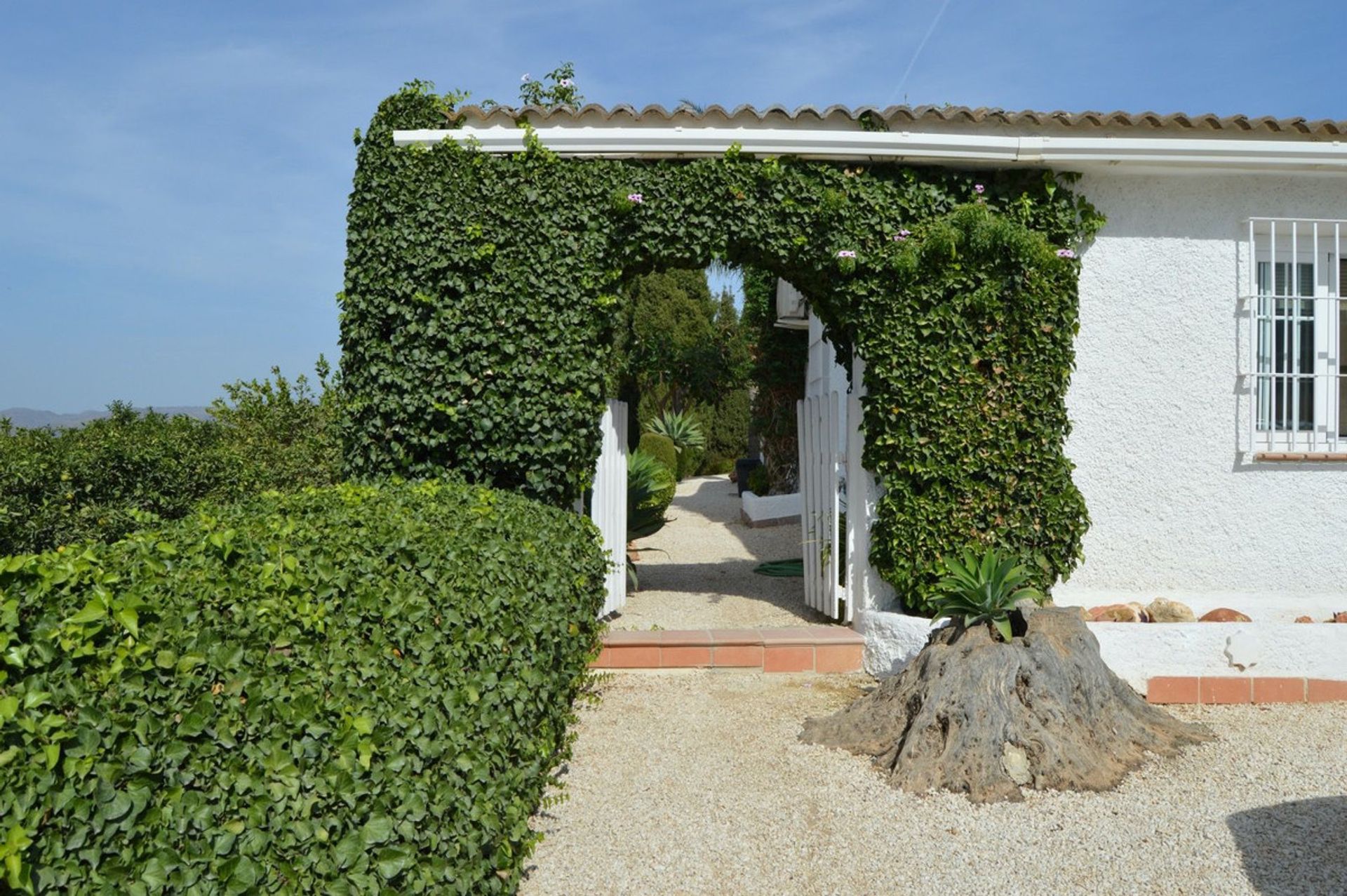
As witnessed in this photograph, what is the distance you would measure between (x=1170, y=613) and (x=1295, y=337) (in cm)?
224

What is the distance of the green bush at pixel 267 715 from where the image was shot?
6.36 feet

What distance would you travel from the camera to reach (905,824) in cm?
411

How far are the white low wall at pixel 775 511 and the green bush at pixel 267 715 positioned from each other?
11.2 meters

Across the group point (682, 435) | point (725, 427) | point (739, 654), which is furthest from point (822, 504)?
point (725, 427)

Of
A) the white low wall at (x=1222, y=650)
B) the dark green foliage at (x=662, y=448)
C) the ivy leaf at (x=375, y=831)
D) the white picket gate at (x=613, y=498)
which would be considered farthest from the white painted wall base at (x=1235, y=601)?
→ the dark green foliage at (x=662, y=448)

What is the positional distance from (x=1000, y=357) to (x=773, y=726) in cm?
289

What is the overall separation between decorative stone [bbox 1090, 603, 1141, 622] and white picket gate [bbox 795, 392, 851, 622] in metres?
1.65

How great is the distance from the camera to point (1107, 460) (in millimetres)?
6652

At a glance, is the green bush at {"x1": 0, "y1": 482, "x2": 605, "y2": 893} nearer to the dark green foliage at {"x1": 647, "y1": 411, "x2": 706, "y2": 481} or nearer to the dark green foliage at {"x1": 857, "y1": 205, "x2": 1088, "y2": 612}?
the dark green foliage at {"x1": 857, "y1": 205, "x2": 1088, "y2": 612}

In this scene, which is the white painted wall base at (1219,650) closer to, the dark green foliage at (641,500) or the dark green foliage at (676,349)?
the dark green foliage at (676,349)

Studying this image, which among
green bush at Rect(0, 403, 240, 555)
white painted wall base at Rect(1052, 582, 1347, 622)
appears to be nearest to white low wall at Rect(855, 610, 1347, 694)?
white painted wall base at Rect(1052, 582, 1347, 622)

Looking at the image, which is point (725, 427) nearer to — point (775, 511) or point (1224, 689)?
point (775, 511)

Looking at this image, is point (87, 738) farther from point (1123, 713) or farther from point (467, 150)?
point (467, 150)

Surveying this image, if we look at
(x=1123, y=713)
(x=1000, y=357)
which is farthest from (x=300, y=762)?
(x=1000, y=357)
